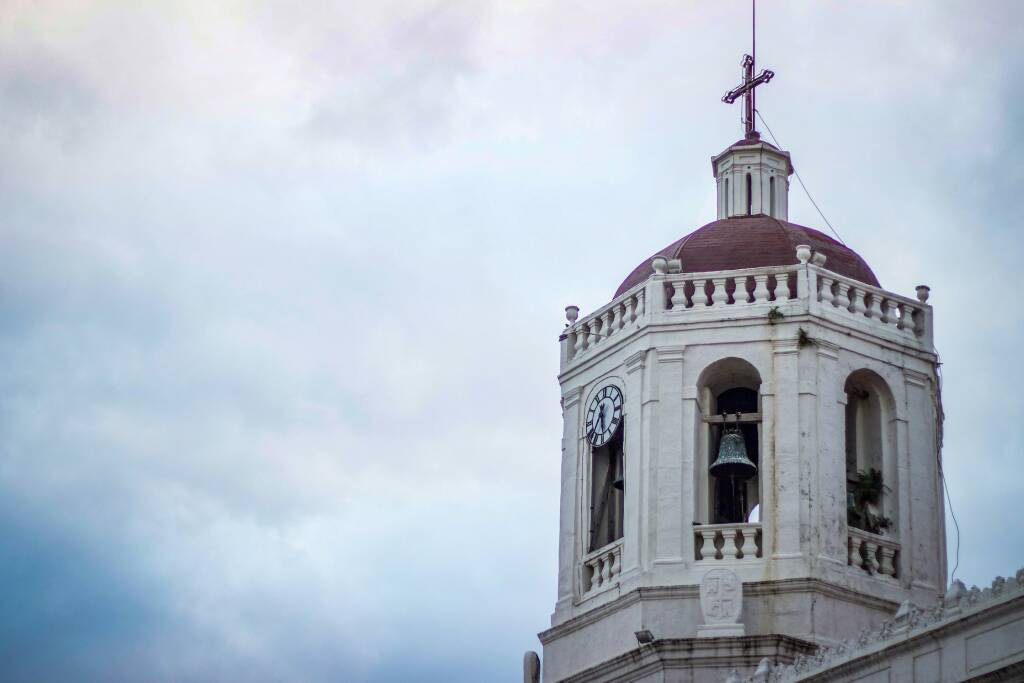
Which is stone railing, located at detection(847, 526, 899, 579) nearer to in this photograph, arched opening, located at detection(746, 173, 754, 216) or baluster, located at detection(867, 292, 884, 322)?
baluster, located at detection(867, 292, 884, 322)

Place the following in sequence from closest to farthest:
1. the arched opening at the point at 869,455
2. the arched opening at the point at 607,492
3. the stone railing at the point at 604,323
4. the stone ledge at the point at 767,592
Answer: the stone ledge at the point at 767,592 < the arched opening at the point at 869,455 < the arched opening at the point at 607,492 < the stone railing at the point at 604,323

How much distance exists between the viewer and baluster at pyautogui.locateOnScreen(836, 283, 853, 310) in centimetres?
4709

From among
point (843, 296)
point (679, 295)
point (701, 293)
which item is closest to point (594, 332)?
point (679, 295)

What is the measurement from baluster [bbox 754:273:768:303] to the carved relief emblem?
5674mm

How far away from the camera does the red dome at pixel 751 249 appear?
158 ft

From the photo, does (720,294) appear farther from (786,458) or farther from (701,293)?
(786,458)

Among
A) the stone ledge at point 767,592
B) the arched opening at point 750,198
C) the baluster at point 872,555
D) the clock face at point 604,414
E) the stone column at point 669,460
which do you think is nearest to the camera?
the stone ledge at point 767,592

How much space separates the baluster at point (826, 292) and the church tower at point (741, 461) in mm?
26

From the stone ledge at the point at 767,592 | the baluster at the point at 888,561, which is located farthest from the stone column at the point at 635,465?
the baluster at the point at 888,561

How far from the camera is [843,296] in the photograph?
4716cm

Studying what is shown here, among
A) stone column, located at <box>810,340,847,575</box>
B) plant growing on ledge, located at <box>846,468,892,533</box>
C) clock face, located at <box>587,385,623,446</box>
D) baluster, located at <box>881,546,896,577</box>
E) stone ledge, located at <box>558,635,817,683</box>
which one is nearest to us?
stone ledge, located at <box>558,635,817,683</box>

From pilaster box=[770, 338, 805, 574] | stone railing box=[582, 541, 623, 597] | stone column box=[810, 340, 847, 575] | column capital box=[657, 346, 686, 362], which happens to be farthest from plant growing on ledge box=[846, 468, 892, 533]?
stone railing box=[582, 541, 623, 597]

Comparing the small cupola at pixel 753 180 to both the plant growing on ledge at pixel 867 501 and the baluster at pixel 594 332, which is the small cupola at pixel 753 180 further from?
the plant growing on ledge at pixel 867 501

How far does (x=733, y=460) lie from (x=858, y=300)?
14.2 ft
